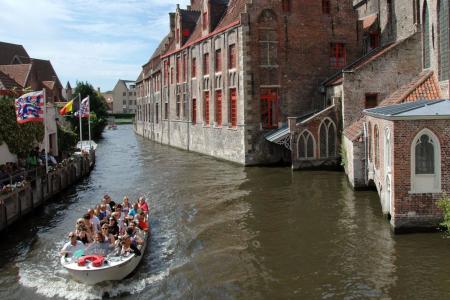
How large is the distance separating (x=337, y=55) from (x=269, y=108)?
5901 mm

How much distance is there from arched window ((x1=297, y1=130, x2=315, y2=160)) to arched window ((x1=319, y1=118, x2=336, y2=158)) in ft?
1.91

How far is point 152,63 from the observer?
213ft

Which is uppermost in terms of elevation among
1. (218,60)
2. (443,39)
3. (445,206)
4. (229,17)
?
(229,17)

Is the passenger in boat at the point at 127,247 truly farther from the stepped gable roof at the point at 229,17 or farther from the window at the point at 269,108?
the stepped gable roof at the point at 229,17

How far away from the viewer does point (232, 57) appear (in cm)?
3222

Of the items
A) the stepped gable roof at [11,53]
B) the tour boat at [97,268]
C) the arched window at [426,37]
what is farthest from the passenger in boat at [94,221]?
the stepped gable roof at [11,53]

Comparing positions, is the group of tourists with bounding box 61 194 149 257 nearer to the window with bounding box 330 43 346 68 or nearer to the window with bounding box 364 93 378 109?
the window with bounding box 364 93 378 109

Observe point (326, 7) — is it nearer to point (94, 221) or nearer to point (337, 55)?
point (337, 55)

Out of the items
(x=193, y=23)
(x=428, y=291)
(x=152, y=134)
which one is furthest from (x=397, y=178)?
(x=152, y=134)

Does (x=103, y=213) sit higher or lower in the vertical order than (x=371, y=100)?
lower

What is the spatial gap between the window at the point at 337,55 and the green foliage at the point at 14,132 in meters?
18.4

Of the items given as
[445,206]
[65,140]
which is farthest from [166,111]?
[445,206]

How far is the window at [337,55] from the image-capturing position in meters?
32.2

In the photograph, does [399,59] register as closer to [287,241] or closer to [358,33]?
[358,33]
